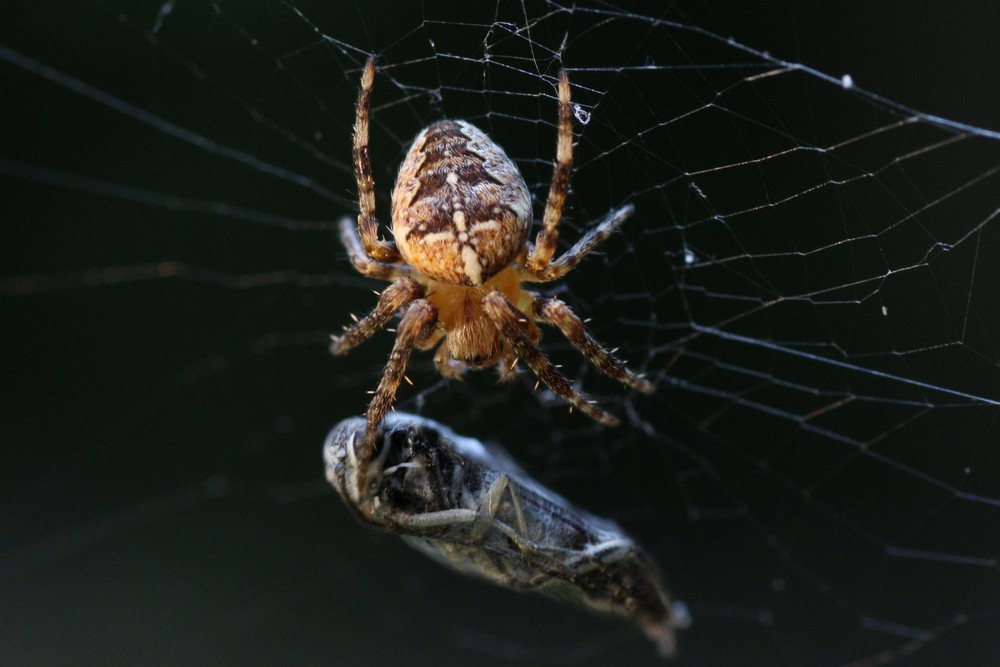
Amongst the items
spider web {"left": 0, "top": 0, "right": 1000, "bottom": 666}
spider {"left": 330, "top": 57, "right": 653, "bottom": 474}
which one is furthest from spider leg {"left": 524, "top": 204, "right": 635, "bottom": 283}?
spider web {"left": 0, "top": 0, "right": 1000, "bottom": 666}

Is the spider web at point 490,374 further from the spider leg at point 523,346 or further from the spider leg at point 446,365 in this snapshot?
the spider leg at point 523,346

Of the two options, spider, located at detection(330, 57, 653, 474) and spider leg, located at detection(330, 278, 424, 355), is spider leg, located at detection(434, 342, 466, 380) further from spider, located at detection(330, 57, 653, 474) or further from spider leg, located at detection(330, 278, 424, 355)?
spider leg, located at detection(330, 278, 424, 355)

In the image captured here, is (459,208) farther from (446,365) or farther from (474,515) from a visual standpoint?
(474,515)

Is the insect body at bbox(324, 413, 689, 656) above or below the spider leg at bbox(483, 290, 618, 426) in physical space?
below

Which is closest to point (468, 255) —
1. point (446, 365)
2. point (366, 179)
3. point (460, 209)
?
point (460, 209)

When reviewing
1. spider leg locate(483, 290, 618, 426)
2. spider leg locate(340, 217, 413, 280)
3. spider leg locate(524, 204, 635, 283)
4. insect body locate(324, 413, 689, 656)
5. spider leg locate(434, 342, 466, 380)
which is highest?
spider leg locate(524, 204, 635, 283)

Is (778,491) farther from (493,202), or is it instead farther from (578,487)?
(493,202)
